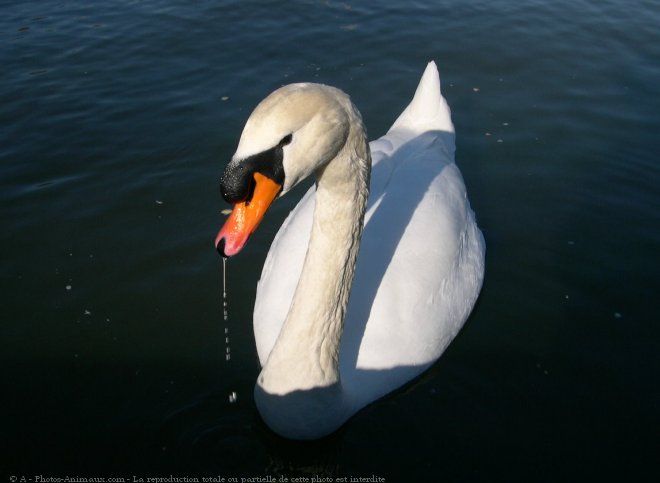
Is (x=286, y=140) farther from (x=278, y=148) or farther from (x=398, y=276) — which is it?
(x=398, y=276)

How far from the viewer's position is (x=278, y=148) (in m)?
3.39

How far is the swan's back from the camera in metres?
4.90

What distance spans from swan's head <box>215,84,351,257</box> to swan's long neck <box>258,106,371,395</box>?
24cm

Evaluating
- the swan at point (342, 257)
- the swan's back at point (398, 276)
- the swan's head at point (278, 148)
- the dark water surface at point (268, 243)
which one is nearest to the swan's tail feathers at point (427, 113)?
the swan at point (342, 257)

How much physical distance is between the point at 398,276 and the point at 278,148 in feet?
6.76

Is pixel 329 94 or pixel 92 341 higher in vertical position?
pixel 329 94

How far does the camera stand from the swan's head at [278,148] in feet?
10.9

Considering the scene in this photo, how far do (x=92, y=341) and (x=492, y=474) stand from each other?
343cm

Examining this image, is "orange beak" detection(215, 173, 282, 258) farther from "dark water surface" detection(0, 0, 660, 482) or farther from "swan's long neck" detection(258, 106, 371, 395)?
"dark water surface" detection(0, 0, 660, 482)

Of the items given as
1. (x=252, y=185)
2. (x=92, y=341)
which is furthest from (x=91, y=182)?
(x=252, y=185)

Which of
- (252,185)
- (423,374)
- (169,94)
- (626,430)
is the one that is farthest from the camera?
(169,94)

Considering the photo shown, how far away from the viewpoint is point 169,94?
9.84 metres

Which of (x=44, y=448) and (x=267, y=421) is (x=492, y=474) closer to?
(x=267, y=421)

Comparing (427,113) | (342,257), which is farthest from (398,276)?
(427,113)
